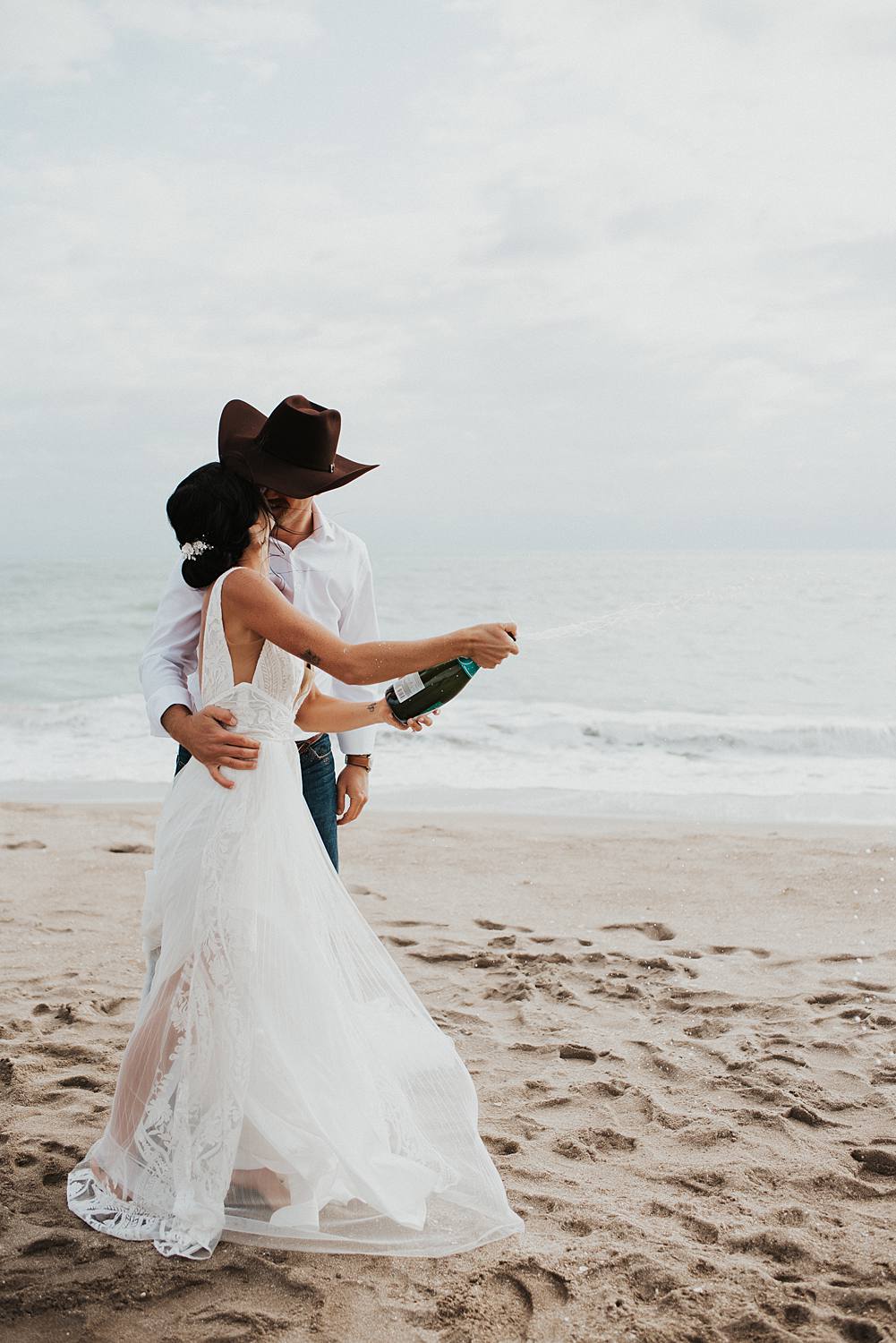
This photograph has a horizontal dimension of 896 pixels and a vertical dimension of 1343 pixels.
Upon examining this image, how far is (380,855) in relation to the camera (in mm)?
6820

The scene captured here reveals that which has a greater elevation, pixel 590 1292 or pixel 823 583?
pixel 823 583

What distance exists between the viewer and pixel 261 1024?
2646 millimetres

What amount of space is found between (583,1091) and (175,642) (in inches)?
76.7

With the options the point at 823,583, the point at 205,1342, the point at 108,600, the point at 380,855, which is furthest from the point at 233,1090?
the point at 823,583

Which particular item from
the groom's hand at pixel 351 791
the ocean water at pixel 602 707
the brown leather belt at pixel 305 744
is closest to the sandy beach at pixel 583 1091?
the groom's hand at pixel 351 791

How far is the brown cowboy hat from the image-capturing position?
2975mm

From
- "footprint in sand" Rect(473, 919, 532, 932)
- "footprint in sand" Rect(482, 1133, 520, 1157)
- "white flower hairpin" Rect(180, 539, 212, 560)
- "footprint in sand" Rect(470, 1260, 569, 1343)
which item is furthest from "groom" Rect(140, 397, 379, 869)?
"footprint in sand" Rect(473, 919, 532, 932)

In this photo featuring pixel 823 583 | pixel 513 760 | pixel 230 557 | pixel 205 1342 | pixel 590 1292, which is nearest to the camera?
pixel 205 1342

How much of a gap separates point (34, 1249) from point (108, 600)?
89.2 ft

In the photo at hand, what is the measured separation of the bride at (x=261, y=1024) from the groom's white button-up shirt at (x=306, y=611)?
366 mm

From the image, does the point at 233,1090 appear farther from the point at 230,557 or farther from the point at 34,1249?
the point at 230,557

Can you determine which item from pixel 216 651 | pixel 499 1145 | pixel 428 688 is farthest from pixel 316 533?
pixel 499 1145

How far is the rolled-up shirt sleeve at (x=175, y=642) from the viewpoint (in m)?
3.17

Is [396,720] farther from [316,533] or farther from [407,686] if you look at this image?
[316,533]
